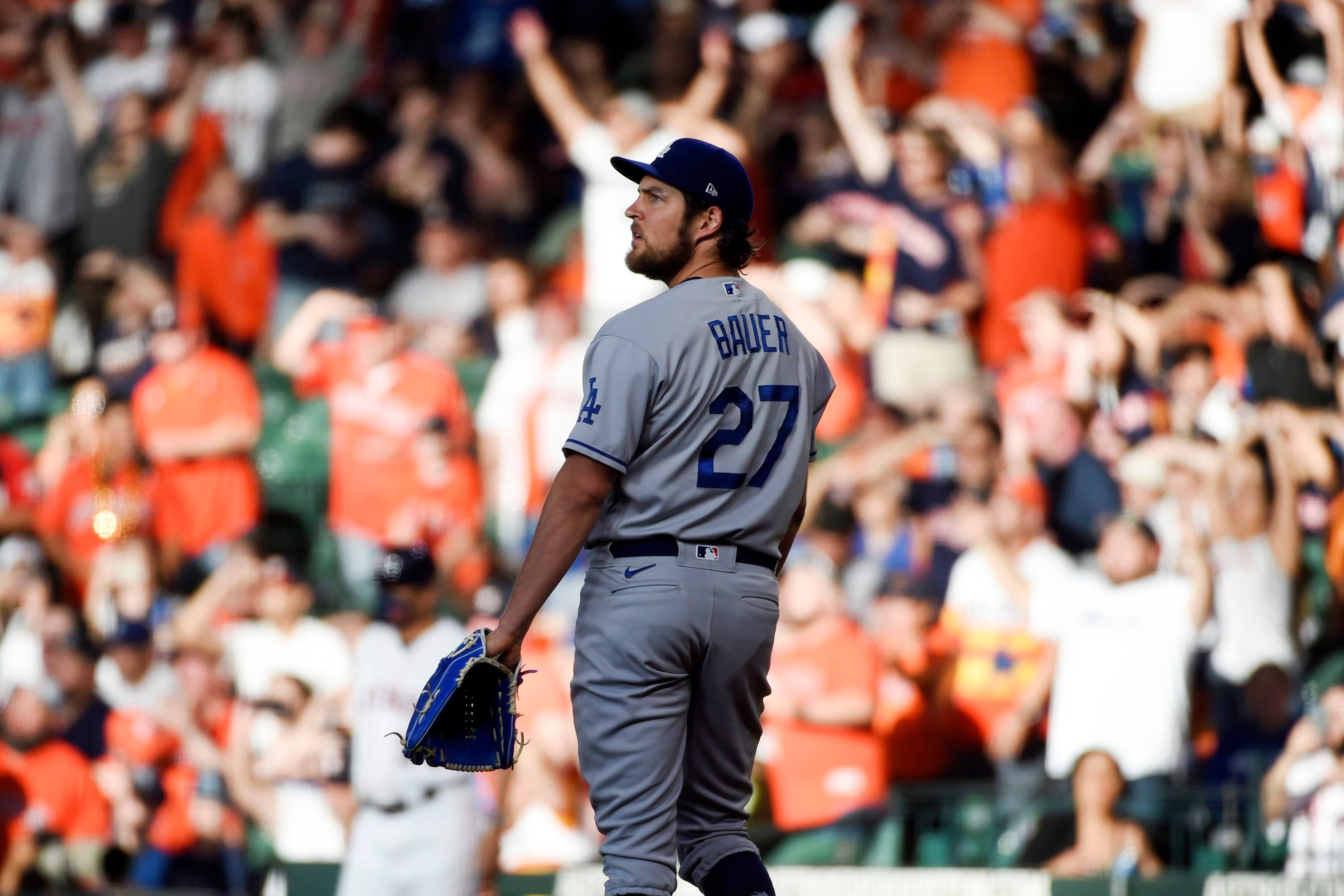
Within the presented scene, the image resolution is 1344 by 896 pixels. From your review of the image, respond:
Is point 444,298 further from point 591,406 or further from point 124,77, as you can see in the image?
point 591,406

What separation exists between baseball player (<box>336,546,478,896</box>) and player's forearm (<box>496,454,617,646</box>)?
262cm

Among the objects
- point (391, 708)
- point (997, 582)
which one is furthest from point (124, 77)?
point (997, 582)

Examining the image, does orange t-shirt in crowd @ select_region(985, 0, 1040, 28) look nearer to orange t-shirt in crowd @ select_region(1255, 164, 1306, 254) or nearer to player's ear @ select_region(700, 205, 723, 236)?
orange t-shirt in crowd @ select_region(1255, 164, 1306, 254)

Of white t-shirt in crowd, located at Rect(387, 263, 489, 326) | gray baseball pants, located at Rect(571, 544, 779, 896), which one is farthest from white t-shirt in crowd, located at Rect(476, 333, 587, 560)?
gray baseball pants, located at Rect(571, 544, 779, 896)

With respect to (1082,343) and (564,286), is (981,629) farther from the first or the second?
(564,286)

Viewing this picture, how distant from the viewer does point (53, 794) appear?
672 cm

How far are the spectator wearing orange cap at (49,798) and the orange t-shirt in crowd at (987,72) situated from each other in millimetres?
5039

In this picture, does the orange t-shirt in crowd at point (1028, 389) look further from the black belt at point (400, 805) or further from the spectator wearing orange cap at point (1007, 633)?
the black belt at point (400, 805)

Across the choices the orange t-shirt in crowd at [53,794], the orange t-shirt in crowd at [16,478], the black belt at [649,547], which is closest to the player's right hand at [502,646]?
the black belt at [649,547]

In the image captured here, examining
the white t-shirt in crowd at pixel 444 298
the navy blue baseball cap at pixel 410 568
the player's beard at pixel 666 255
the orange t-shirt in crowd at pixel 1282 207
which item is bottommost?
the navy blue baseball cap at pixel 410 568

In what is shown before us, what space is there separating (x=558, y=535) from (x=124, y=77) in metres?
6.25

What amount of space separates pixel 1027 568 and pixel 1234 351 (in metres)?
1.30

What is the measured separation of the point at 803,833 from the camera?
6078 mm

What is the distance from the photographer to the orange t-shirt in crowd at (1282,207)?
6477 millimetres
